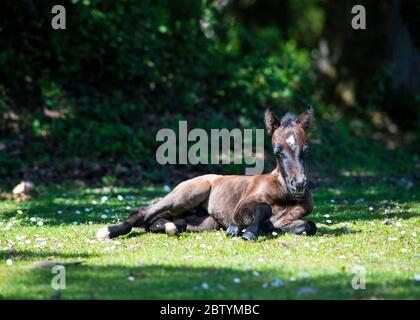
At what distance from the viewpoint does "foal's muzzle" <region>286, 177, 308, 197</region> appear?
9.82m

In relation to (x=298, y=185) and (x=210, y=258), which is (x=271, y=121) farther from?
(x=210, y=258)

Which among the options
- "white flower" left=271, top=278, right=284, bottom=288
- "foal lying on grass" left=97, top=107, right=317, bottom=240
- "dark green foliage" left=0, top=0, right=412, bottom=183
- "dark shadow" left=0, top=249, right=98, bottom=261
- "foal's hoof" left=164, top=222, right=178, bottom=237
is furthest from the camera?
"dark green foliage" left=0, top=0, right=412, bottom=183

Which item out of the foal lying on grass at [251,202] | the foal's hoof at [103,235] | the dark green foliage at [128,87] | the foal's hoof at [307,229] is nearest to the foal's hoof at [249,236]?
the foal lying on grass at [251,202]

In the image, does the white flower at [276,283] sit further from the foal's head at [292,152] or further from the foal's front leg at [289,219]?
the foal's front leg at [289,219]

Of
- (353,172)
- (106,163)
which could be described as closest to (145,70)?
(106,163)

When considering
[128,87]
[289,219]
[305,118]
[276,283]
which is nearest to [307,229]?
[289,219]

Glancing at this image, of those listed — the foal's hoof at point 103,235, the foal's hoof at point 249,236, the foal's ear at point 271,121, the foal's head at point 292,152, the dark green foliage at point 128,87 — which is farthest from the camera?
the dark green foliage at point 128,87

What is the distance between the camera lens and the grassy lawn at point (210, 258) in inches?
287

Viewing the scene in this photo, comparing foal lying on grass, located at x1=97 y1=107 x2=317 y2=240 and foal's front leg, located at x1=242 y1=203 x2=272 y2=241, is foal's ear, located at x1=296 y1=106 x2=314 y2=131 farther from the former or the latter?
foal's front leg, located at x1=242 y1=203 x2=272 y2=241

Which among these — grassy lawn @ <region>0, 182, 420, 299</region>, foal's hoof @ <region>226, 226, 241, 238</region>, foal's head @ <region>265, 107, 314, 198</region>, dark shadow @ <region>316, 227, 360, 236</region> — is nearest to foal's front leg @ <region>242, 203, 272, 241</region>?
grassy lawn @ <region>0, 182, 420, 299</region>

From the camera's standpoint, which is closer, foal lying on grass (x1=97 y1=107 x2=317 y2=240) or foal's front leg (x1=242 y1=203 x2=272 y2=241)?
foal's front leg (x1=242 y1=203 x2=272 y2=241)

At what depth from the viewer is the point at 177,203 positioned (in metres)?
10.9

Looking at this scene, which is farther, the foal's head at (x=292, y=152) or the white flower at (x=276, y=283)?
the foal's head at (x=292, y=152)
